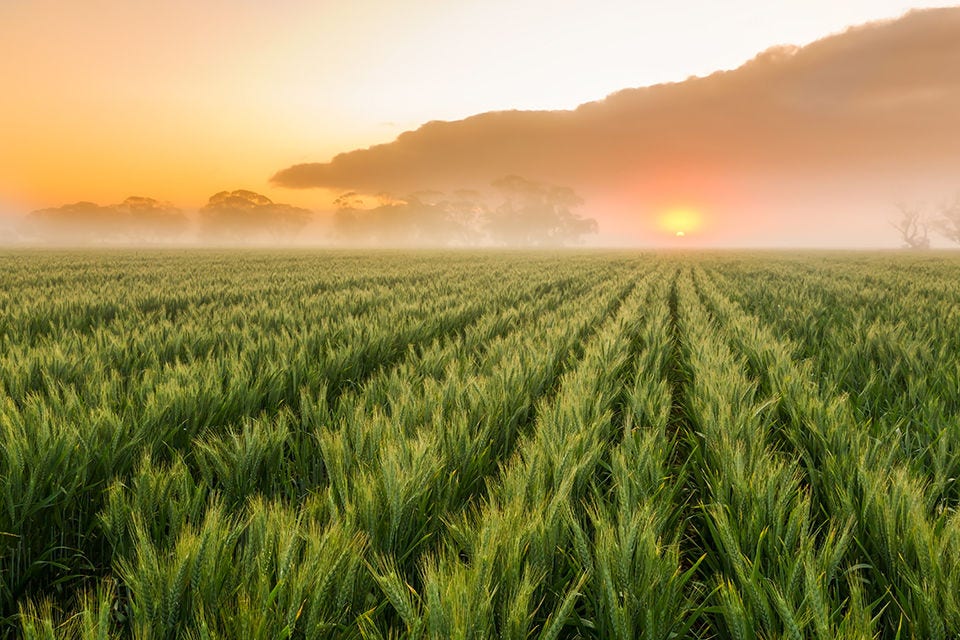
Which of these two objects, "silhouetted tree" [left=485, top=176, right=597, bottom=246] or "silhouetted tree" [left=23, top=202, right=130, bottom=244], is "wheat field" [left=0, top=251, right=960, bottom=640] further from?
"silhouetted tree" [left=23, top=202, right=130, bottom=244]

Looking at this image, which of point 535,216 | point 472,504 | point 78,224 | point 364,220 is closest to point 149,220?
point 78,224

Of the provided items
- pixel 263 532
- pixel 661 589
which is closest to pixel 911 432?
pixel 661 589

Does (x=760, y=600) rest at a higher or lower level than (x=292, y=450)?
higher

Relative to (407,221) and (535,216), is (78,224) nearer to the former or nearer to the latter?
(407,221)

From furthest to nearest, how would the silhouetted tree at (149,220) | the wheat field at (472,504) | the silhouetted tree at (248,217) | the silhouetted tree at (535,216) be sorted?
1. the silhouetted tree at (149,220)
2. the silhouetted tree at (248,217)
3. the silhouetted tree at (535,216)
4. the wheat field at (472,504)

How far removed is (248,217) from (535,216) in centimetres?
8064

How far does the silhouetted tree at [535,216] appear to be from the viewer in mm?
107625

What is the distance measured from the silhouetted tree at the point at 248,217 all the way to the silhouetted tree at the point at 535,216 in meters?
61.6

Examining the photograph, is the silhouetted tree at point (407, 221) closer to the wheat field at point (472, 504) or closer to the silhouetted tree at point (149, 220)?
the silhouetted tree at point (149, 220)

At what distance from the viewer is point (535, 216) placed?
106812 millimetres

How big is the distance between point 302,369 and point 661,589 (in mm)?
2654

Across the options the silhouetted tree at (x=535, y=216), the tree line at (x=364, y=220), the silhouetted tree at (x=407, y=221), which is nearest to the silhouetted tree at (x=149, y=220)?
the tree line at (x=364, y=220)

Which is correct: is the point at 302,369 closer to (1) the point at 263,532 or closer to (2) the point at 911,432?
(1) the point at 263,532

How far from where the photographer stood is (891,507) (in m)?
1.22
